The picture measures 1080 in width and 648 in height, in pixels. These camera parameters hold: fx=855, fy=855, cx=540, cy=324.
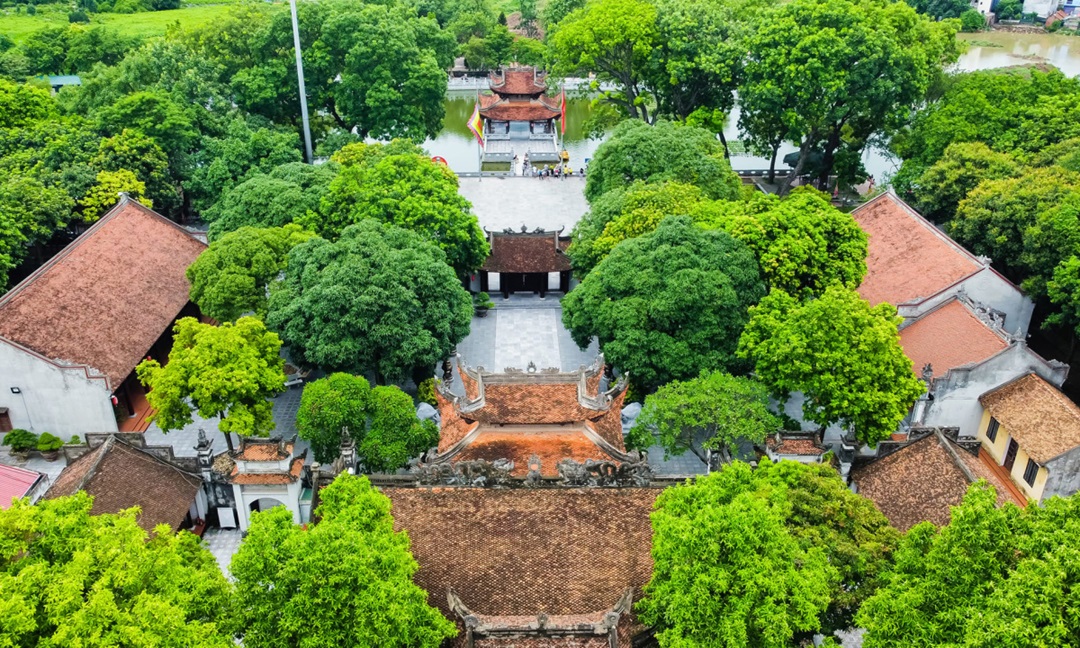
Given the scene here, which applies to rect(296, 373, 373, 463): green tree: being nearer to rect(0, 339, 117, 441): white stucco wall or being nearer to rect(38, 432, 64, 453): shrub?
rect(0, 339, 117, 441): white stucco wall

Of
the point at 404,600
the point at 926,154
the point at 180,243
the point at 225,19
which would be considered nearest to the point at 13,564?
the point at 404,600

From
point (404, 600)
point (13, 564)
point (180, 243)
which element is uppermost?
point (13, 564)

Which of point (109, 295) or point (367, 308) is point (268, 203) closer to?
point (109, 295)

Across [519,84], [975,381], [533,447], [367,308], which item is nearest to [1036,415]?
[975,381]


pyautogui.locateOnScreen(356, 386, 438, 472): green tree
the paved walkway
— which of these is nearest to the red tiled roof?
pyautogui.locateOnScreen(356, 386, 438, 472): green tree

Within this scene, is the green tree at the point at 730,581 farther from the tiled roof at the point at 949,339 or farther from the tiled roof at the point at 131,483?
the tiled roof at the point at 949,339

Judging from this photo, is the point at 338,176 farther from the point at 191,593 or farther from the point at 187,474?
the point at 191,593

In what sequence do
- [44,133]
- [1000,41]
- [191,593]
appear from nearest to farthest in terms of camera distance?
[191,593] → [44,133] → [1000,41]
